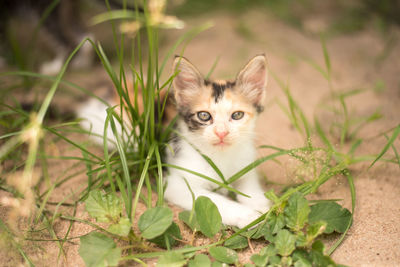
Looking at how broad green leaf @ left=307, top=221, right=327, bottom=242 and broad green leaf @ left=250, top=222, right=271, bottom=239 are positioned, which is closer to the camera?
broad green leaf @ left=307, top=221, right=327, bottom=242

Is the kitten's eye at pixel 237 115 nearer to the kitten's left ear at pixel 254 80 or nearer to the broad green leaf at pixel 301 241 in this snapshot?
the kitten's left ear at pixel 254 80

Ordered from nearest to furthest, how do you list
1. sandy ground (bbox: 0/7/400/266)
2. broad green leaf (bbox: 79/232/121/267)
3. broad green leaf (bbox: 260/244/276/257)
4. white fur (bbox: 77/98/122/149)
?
broad green leaf (bbox: 79/232/121/267) < broad green leaf (bbox: 260/244/276/257) < sandy ground (bbox: 0/7/400/266) < white fur (bbox: 77/98/122/149)

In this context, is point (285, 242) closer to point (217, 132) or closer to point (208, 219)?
A: point (208, 219)

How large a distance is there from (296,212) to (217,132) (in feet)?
1.78

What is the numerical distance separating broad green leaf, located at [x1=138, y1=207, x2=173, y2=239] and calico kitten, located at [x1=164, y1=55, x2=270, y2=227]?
0.33 metres

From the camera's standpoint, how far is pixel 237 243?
62.0 inches

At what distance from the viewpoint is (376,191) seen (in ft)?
6.32

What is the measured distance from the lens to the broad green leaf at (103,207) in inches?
58.7

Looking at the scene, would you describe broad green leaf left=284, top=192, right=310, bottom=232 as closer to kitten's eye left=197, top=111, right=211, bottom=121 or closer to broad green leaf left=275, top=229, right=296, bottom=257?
broad green leaf left=275, top=229, right=296, bottom=257

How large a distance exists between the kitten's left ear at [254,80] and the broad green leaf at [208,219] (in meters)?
0.74

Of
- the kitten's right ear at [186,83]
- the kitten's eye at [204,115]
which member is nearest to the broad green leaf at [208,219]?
the kitten's eye at [204,115]

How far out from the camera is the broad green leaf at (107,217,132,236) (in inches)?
56.1

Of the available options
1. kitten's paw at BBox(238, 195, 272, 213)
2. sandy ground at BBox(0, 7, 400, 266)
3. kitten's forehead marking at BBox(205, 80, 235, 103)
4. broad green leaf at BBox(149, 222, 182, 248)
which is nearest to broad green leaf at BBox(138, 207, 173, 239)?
broad green leaf at BBox(149, 222, 182, 248)

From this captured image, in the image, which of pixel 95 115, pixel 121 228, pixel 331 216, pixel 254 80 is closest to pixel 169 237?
pixel 121 228
